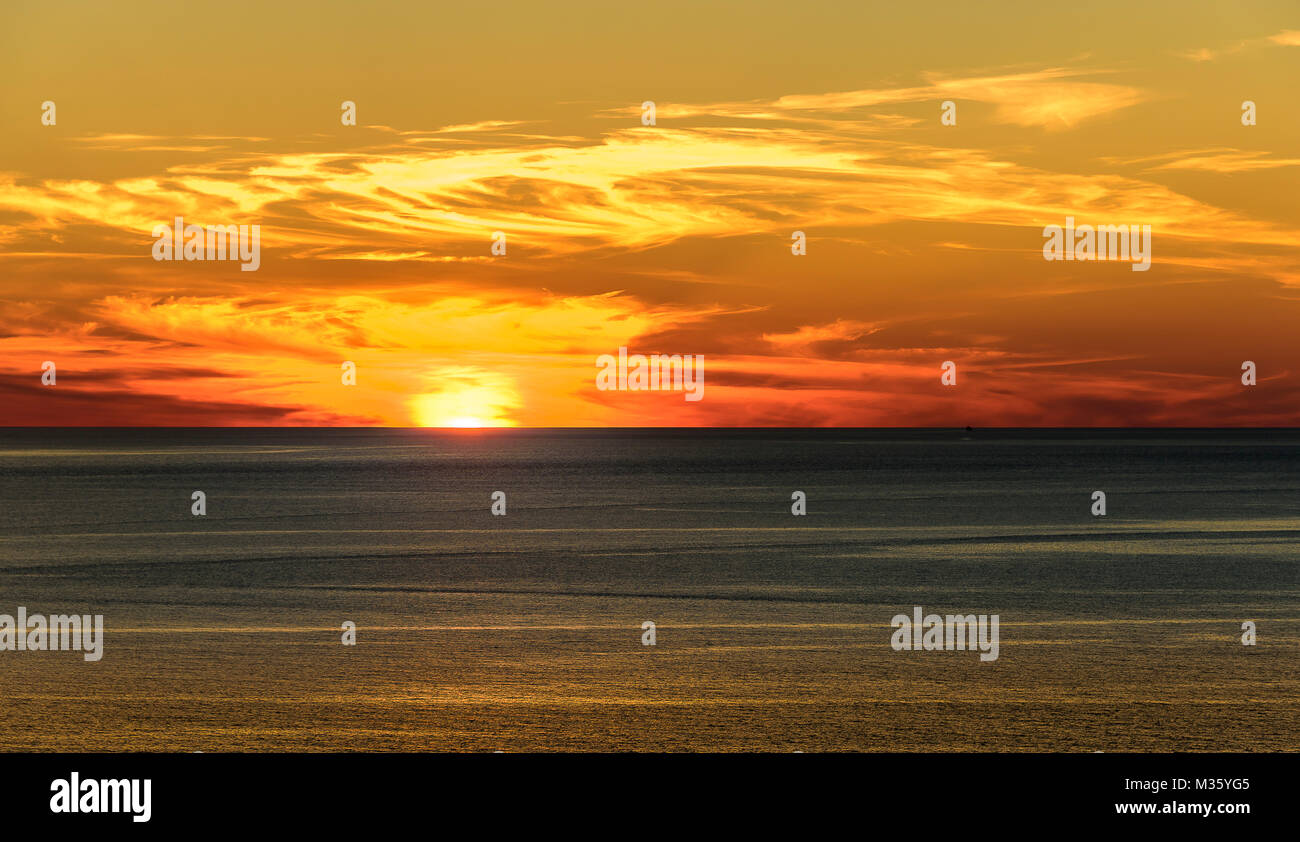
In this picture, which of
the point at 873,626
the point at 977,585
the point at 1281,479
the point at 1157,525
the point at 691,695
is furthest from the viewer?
the point at 1281,479

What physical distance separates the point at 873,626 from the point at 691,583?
614 centimetres

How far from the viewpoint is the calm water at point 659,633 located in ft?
38.5

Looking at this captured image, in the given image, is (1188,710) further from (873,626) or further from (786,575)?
(786,575)

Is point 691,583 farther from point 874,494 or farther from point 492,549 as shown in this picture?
point 874,494

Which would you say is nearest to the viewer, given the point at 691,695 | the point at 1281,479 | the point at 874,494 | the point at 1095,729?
the point at 1095,729

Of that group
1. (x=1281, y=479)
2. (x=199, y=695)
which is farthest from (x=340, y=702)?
(x=1281, y=479)

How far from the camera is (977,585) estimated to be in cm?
2384

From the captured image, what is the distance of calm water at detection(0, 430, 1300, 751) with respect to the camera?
462 inches

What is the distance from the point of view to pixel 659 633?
17594 millimetres

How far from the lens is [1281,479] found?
76.6 meters

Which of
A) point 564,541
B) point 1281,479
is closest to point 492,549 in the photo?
point 564,541

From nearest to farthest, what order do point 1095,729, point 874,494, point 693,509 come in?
point 1095,729 < point 693,509 < point 874,494

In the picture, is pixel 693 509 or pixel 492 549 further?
pixel 693 509

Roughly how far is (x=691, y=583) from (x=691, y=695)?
10742 millimetres
